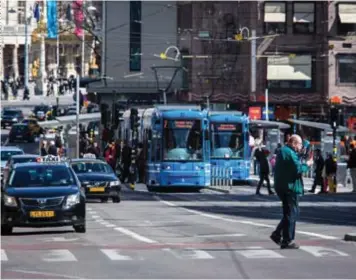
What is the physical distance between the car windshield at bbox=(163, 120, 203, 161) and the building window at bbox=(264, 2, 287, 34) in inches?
1066

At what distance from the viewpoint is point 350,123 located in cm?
7275

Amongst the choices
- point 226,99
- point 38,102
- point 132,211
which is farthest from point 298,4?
point 38,102

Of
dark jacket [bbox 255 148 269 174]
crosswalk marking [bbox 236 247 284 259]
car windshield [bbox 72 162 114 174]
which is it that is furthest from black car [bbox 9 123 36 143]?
crosswalk marking [bbox 236 247 284 259]

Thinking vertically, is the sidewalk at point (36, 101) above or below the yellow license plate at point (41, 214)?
above

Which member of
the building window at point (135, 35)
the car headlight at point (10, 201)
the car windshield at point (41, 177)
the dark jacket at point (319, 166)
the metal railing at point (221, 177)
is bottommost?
the metal railing at point (221, 177)

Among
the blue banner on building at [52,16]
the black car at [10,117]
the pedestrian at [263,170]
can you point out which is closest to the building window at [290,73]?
the blue banner on building at [52,16]

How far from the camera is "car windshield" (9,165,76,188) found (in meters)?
27.6

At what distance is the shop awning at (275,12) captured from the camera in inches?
2972

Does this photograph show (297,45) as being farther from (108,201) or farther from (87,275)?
(87,275)

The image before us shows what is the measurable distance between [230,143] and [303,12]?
73.0ft

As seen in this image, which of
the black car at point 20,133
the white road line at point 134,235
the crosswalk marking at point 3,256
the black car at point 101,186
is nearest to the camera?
the crosswalk marking at point 3,256

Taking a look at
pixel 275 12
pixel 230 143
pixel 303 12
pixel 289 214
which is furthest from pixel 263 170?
pixel 303 12

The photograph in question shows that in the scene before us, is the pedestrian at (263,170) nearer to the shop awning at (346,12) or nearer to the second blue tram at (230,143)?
the second blue tram at (230,143)

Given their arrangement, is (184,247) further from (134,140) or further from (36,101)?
(36,101)
